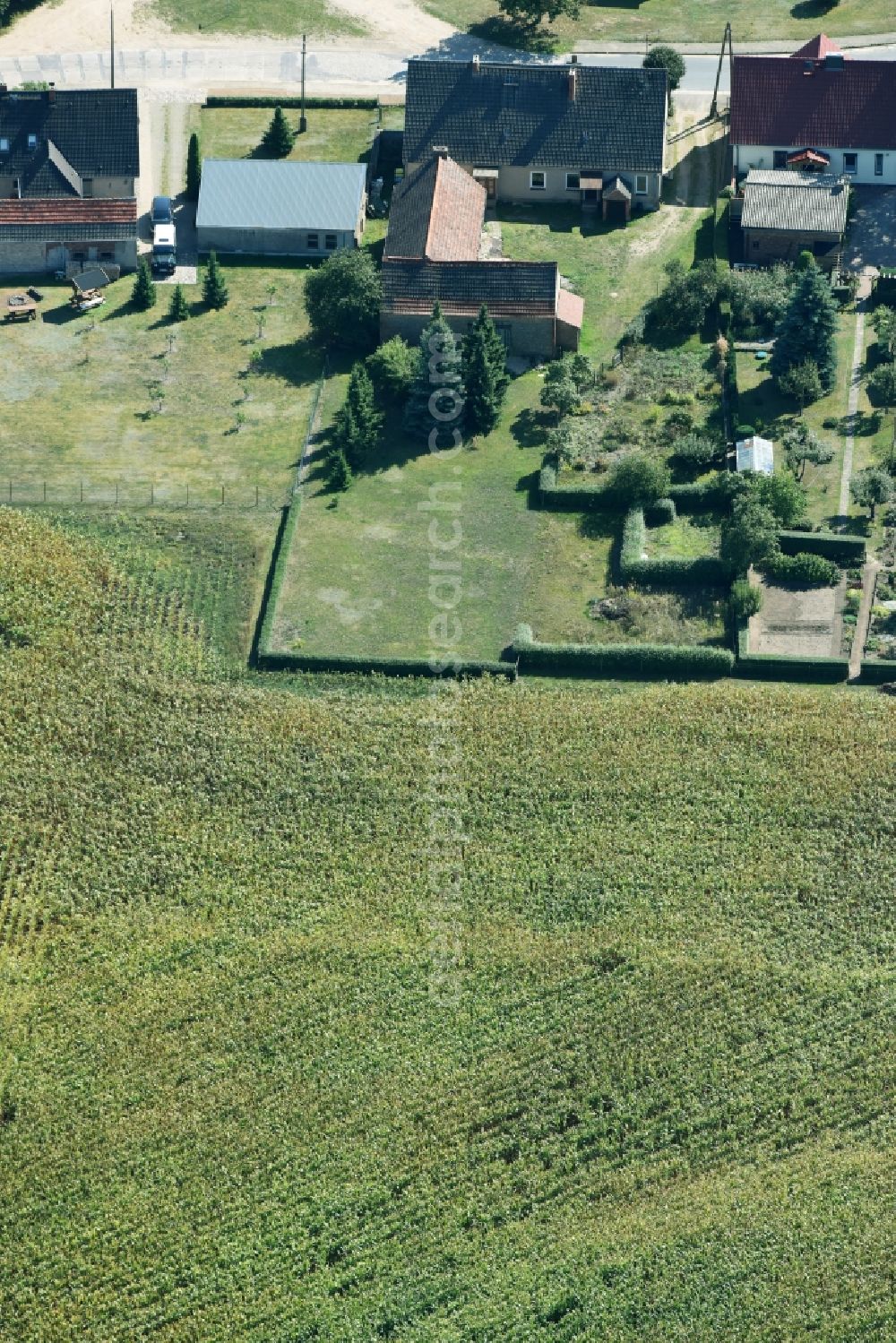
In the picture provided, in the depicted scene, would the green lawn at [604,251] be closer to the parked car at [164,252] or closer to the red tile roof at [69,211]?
the parked car at [164,252]

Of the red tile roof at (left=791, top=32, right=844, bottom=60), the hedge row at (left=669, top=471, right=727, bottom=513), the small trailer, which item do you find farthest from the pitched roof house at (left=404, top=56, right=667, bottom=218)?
the hedge row at (left=669, top=471, right=727, bottom=513)

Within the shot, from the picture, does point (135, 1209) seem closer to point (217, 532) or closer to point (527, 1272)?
point (527, 1272)

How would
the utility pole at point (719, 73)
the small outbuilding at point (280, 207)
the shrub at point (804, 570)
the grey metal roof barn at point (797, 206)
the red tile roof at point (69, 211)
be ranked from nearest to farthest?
1. the shrub at point (804, 570)
2. the grey metal roof barn at point (797, 206)
3. the red tile roof at point (69, 211)
4. the small outbuilding at point (280, 207)
5. the utility pole at point (719, 73)

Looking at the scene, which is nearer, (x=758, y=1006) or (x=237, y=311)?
(x=758, y=1006)

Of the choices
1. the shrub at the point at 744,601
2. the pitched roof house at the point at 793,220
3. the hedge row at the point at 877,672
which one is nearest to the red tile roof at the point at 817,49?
the pitched roof house at the point at 793,220

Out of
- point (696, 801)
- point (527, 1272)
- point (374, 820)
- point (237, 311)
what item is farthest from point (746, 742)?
point (237, 311)

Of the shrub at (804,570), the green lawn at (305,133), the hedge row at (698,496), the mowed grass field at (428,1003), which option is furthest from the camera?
the green lawn at (305,133)

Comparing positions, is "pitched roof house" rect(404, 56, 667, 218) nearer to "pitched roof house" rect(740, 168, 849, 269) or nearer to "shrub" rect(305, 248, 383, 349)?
"pitched roof house" rect(740, 168, 849, 269)
